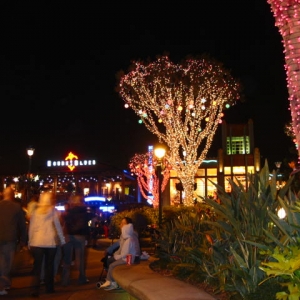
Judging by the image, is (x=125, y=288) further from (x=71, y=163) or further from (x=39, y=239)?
(x=71, y=163)

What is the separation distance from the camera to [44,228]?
960 cm

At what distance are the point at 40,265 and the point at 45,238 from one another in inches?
19.5

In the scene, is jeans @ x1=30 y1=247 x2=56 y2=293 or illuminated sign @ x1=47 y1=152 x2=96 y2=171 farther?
illuminated sign @ x1=47 y1=152 x2=96 y2=171

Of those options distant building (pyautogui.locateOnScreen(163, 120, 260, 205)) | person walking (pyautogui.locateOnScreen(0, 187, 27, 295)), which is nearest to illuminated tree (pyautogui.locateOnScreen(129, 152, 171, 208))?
distant building (pyautogui.locateOnScreen(163, 120, 260, 205))

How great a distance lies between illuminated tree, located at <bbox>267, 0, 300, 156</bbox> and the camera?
7406mm

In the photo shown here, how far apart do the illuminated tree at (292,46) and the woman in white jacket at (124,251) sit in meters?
4.02

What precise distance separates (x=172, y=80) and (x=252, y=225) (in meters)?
18.6

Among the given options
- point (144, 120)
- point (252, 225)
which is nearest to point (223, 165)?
point (144, 120)

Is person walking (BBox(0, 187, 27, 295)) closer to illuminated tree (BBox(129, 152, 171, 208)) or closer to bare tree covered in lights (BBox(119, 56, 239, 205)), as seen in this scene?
bare tree covered in lights (BBox(119, 56, 239, 205))

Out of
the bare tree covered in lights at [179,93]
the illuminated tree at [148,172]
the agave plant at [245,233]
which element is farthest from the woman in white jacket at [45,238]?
the illuminated tree at [148,172]

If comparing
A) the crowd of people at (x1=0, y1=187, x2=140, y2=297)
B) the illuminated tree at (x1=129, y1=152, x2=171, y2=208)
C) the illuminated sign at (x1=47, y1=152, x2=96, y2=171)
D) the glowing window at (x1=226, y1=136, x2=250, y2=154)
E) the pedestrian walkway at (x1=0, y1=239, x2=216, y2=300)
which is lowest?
the pedestrian walkway at (x1=0, y1=239, x2=216, y2=300)

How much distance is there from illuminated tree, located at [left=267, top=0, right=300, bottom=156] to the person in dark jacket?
518 centimetres

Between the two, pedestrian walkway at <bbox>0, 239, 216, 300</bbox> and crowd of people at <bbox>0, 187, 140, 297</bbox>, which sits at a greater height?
crowd of people at <bbox>0, 187, 140, 297</bbox>

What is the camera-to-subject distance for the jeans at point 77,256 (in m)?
10.8
